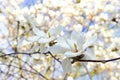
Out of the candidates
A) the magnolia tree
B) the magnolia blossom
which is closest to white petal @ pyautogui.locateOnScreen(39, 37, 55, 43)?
the magnolia blossom

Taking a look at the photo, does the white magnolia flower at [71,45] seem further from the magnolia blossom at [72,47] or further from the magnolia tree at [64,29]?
the magnolia tree at [64,29]

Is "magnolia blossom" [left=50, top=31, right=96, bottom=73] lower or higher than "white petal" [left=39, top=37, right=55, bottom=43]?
higher

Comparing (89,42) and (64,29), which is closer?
(89,42)

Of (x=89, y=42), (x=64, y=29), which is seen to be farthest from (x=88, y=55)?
(x=64, y=29)

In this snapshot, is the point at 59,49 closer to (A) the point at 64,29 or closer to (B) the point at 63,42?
(B) the point at 63,42

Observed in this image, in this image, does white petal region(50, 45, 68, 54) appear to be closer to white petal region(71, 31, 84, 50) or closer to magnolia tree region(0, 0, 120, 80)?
white petal region(71, 31, 84, 50)

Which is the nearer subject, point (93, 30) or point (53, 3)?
point (93, 30)

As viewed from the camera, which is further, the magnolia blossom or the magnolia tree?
the magnolia tree

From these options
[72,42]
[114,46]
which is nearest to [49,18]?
[114,46]

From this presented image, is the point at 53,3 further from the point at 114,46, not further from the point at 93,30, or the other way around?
the point at 114,46

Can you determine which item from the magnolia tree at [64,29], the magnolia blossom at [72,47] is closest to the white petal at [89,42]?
the magnolia blossom at [72,47]

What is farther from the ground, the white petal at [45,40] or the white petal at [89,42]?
the white petal at [89,42]
